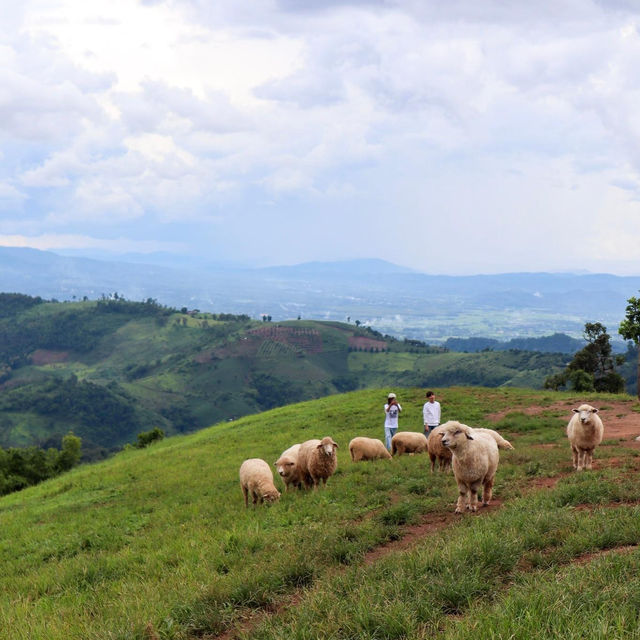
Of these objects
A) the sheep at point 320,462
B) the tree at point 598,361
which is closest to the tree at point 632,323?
the sheep at point 320,462

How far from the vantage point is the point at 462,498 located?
10031 millimetres

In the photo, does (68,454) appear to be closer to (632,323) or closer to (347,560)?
(632,323)

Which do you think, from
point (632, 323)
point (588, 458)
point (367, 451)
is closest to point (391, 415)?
point (367, 451)

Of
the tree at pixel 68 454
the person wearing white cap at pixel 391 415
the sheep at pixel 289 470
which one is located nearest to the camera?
the sheep at pixel 289 470

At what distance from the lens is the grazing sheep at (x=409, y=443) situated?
19031 millimetres

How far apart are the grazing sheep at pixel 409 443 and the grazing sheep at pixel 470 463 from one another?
8.66 meters

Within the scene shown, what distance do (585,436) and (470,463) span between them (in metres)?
4.74

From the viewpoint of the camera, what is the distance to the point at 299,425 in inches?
1184

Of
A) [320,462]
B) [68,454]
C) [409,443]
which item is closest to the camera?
[320,462]

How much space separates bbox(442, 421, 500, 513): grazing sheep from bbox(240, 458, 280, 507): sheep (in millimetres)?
5254

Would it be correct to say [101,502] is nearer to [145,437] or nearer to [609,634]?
[609,634]

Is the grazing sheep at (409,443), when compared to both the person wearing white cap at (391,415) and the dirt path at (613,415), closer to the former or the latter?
the person wearing white cap at (391,415)

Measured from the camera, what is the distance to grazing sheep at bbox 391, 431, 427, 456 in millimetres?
19031

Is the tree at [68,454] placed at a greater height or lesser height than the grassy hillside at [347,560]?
lesser
